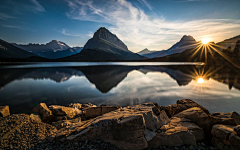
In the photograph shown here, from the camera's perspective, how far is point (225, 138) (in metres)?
5.37

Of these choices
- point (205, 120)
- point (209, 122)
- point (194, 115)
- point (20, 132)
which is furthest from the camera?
point (194, 115)

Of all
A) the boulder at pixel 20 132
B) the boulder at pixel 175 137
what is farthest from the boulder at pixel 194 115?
the boulder at pixel 20 132

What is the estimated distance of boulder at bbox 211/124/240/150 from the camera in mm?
5057

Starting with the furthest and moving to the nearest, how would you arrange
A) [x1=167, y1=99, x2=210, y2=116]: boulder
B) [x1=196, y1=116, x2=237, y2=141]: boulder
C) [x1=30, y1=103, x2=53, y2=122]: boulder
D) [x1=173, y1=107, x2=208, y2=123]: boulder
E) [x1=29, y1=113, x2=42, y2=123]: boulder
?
[x1=167, y1=99, x2=210, y2=116]: boulder < [x1=30, y1=103, x2=53, y2=122]: boulder < [x1=29, y1=113, x2=42, y2=123]: boulder < [x1=173, y1=107, x2=208, y2=123]: boulder < [x1=196, y1=116, x2=237, y2=141]: boulder

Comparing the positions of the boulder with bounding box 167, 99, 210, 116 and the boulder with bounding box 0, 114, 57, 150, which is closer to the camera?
the boulder with bounding box 0, 114, 57, 150

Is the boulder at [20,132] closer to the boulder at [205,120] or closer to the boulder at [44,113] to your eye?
the boulder at [44,113]

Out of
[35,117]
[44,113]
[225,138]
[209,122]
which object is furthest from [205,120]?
[35,117]

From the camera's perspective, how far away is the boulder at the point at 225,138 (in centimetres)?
506

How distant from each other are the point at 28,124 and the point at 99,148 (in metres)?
4.59

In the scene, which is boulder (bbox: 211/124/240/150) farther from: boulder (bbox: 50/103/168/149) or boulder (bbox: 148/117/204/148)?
boulder (bbox: 50/103/168/149)

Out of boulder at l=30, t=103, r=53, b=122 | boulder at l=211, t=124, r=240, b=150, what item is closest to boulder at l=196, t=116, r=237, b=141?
boulder at l=211, t=124, r=240, b=150

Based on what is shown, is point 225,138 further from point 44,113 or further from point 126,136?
point 44,113

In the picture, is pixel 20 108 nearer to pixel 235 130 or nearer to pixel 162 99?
pixel 162 99

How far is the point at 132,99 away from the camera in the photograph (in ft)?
48.5
